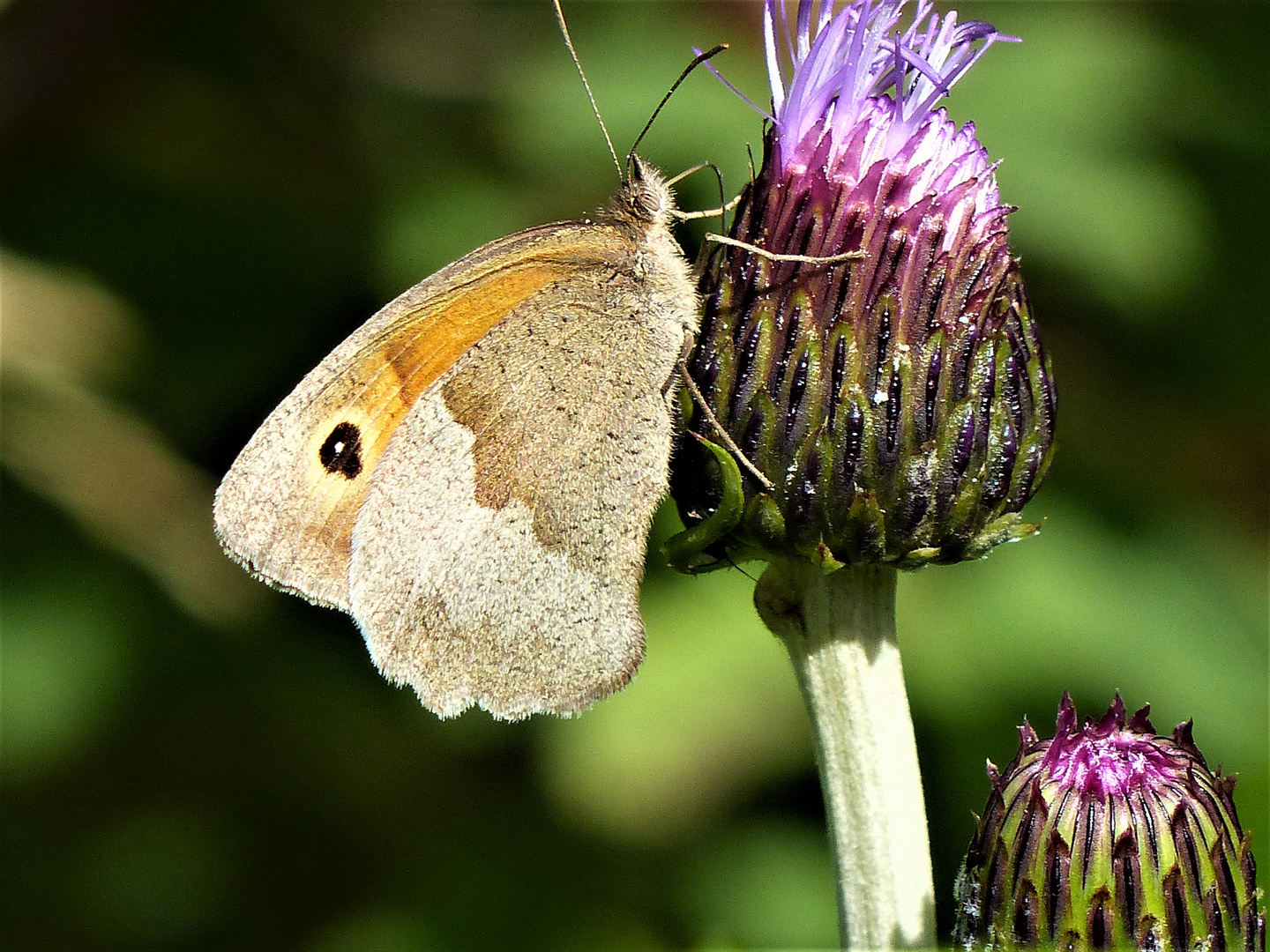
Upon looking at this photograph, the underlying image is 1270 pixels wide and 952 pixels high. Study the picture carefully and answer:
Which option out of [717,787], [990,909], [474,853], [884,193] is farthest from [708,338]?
A: [474,853]

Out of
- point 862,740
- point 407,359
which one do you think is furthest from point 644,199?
point 862,740

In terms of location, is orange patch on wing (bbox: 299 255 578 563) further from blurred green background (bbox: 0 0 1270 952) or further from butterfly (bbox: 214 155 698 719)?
blurred green background (bbox: 0 0 1270 952)

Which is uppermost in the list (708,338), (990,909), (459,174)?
(459,174)

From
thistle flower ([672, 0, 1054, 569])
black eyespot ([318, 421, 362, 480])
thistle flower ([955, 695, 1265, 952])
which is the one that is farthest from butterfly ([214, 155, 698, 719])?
thistle flower ([955, 695, 1265, 952])

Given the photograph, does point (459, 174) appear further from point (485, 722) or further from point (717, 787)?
point (717, 787)

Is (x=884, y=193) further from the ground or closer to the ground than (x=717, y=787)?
further from the ground

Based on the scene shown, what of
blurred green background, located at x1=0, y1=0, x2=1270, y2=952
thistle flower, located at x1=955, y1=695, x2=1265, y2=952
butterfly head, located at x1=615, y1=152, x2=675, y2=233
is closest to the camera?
thistle flower, located at x1=955, y1=695, x2=1265, y2=952

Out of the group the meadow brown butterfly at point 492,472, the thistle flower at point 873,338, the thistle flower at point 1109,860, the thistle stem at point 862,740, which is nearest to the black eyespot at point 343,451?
the meadow brown butterfly at point 492,472
